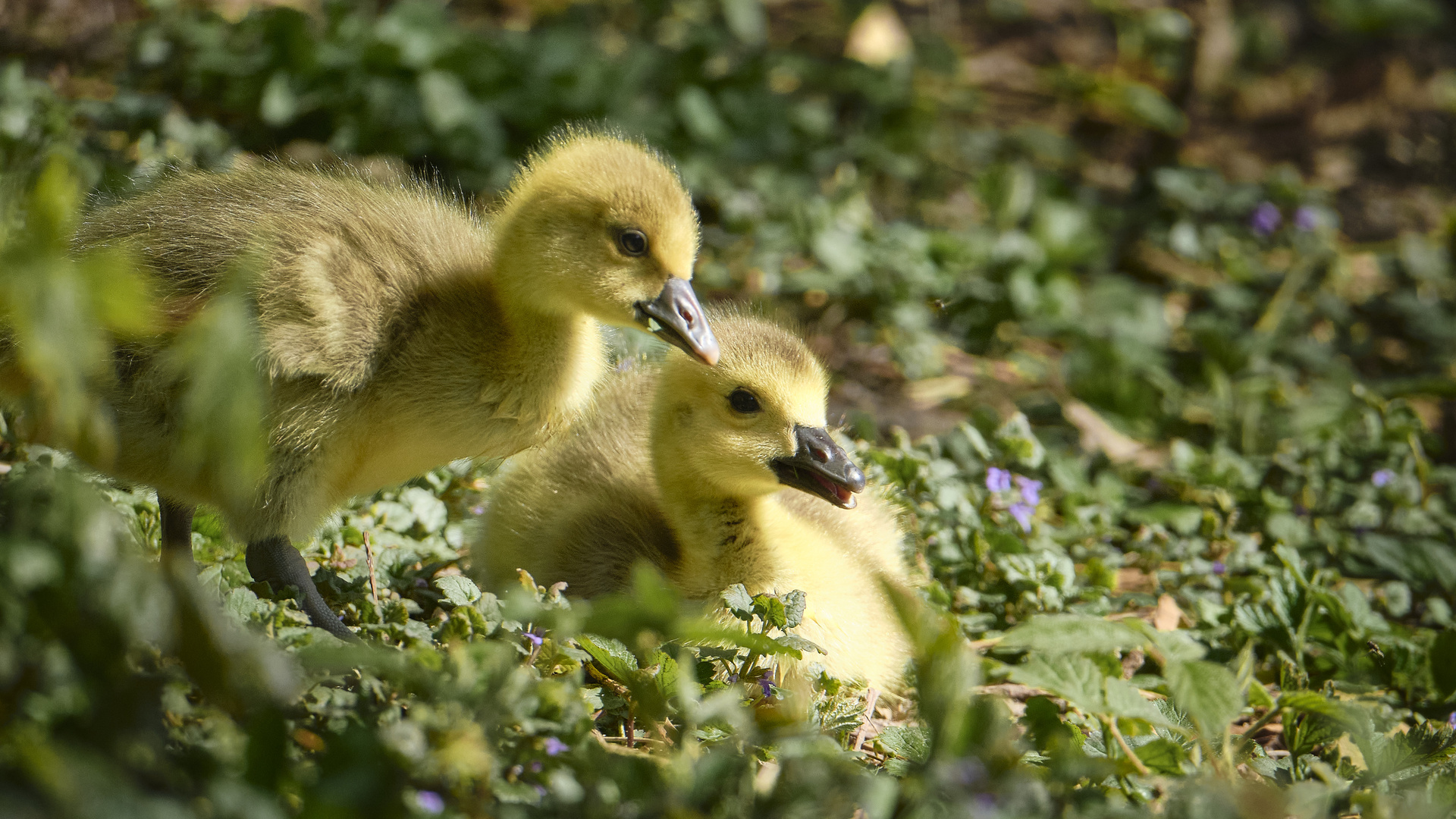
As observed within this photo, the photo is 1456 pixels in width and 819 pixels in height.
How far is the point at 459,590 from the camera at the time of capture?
227cm

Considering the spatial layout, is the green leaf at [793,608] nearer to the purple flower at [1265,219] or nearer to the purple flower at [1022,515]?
the purple flower at [1022,515]

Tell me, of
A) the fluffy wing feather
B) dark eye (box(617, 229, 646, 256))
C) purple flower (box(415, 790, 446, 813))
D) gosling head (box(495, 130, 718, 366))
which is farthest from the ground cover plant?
dark eye (box(617, 229, 646, 256))

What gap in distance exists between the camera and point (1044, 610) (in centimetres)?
294

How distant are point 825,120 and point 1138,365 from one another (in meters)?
1.68

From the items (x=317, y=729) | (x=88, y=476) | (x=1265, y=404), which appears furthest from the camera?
(x=1265, y=404)

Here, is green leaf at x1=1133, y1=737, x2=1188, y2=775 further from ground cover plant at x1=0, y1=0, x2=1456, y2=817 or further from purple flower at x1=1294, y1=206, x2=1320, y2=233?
purple flower at x1=1294, y1=206, x2=1320, y2=233

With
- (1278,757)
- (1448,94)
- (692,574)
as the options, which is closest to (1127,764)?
(1278,757)

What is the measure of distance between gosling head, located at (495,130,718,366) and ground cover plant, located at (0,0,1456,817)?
21.7 inches

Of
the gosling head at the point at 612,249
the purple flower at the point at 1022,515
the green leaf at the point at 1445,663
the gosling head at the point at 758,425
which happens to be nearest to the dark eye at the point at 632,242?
the gosling head at the point at 612,249

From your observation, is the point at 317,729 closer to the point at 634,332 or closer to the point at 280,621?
the point at 280,621

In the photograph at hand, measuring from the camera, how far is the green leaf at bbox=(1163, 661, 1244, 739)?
185cm

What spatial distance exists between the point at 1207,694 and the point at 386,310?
164cm

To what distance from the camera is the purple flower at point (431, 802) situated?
5.16 ft

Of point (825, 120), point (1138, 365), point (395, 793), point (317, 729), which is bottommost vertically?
point (1138, 365)
